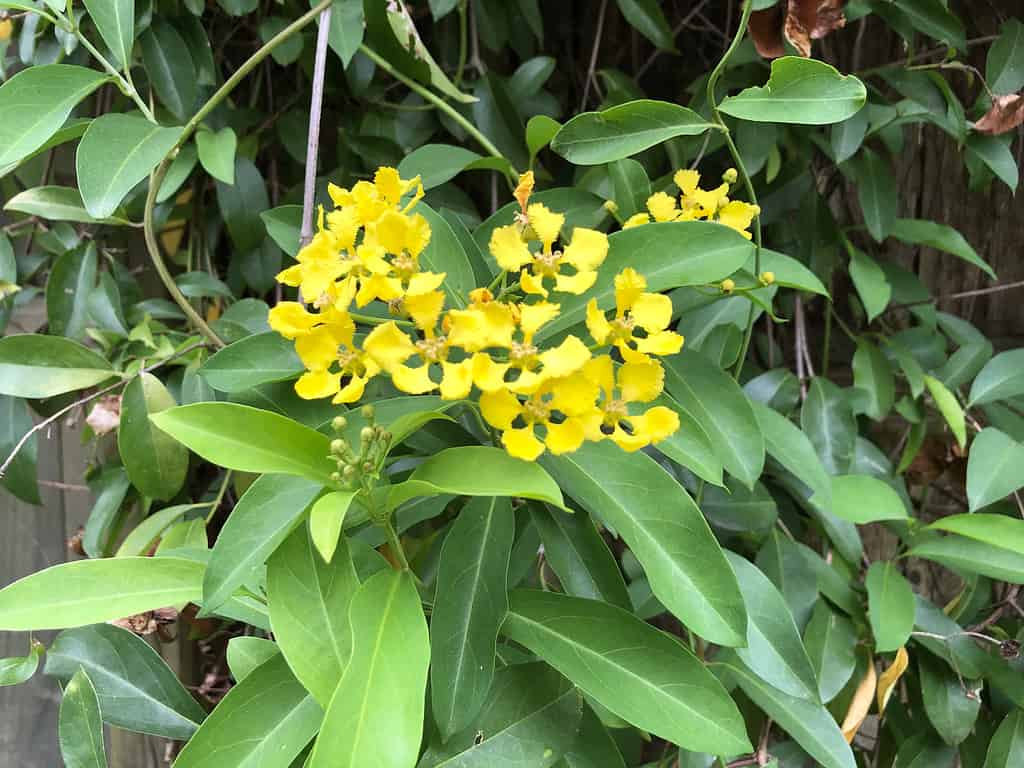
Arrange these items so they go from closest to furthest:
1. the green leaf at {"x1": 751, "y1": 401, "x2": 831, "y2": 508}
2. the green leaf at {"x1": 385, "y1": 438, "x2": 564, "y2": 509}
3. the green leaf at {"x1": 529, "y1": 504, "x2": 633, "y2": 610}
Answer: the green leaf at {"x1": 385, "y1": 438, "x2": 564, "y2": 509} < the green leaf at {"x1": 529, "y1": 504, "x2": 633, "y2": 610} < the green leaf at {"x1": 751, "y1": 401, "x2": 831, "y2": 508}

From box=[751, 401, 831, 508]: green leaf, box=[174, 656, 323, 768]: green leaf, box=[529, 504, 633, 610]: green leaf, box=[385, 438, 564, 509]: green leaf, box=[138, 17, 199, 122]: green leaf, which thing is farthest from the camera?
box=[138, 17, 199, 122]: green leaf

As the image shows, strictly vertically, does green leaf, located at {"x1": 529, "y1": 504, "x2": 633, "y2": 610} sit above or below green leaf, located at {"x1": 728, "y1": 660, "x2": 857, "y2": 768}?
above

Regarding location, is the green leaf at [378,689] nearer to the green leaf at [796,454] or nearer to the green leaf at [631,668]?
the green leaf at [631,668]

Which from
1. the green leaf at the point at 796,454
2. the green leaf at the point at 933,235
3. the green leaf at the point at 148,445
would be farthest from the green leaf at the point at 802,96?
the green leaf at the point at 148,445

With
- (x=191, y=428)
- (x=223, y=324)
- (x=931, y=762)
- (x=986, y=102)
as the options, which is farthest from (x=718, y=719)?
(x=986, y=102)

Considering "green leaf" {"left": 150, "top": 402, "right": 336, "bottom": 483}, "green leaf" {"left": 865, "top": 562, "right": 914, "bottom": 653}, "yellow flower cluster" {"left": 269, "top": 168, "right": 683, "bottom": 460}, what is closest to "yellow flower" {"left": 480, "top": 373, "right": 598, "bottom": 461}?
"yellow flower cluster" {"left": 269, "top": 168, "right": 683, "bottom": 460}

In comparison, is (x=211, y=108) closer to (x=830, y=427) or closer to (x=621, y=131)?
(x=621, y=131)

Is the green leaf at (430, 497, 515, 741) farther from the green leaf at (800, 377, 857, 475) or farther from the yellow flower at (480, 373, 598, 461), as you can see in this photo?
the green leaf at (800, 377, 857, 475)
